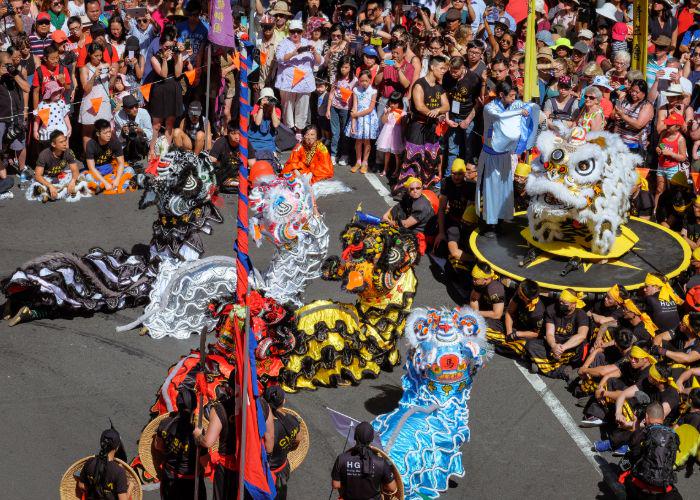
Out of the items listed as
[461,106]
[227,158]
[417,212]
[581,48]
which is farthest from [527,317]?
[581,48]

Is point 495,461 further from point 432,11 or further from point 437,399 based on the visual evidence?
point 432,11

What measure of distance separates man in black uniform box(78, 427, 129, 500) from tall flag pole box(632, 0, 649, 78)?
895 centimetres

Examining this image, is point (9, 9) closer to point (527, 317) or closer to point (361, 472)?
point (527, 317)

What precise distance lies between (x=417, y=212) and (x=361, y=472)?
502 cm

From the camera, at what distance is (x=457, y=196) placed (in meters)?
11.9

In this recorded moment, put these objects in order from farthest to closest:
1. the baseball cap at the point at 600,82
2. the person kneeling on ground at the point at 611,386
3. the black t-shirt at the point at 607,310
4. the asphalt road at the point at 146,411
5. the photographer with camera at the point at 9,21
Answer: the photographer with camera at the point at 9,21 < the baseball cap at the point at 600,82 < the black t-shirt at the point at 607,310 < the person kneeling on ground at the point at 611,386 < the asphalt road at the point at 146,411

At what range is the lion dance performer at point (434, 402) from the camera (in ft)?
25.9

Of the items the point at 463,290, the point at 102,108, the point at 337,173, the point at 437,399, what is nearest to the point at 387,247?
the point at 437,399

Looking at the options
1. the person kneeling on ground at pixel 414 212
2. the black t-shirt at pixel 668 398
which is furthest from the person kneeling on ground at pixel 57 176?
the black t-shirt at pixel 668 398

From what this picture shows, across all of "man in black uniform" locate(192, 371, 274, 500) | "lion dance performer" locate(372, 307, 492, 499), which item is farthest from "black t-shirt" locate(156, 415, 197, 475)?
"lion dance performer" locate(372, 307, 492, 499)

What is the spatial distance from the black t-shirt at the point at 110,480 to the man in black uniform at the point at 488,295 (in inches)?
175

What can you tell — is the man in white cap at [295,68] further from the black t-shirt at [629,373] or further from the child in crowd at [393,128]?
the black t-shirt at [629,373]

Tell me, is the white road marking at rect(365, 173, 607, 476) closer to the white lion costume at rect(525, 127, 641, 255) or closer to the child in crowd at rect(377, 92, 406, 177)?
the white lion costume at rect(525, 127, 641, 255)

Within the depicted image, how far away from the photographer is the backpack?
24.4ft
